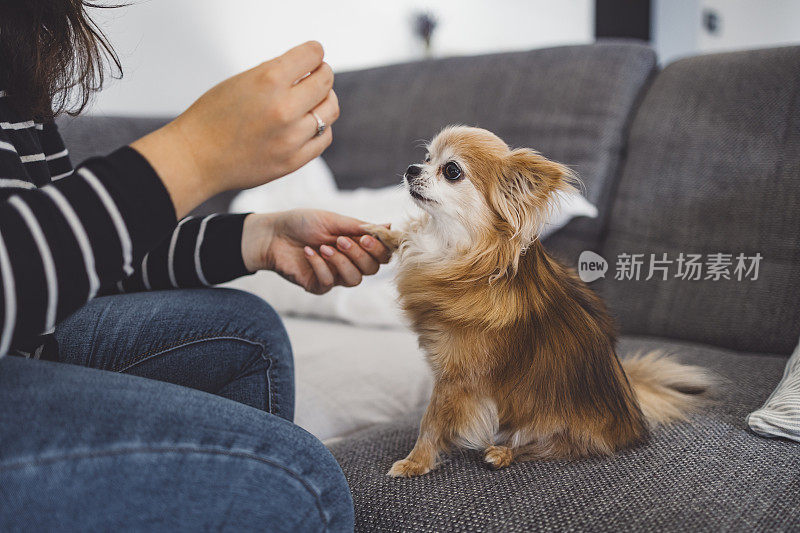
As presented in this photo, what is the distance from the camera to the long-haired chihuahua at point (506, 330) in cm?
93

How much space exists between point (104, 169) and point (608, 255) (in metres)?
1.43

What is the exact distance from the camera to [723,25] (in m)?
4.36

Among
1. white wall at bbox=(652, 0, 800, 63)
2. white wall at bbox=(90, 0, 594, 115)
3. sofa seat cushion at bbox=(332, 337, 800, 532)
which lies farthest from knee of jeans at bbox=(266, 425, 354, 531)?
white wall at bbox=(652, 0, 800, 63)

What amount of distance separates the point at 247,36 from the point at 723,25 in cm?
359

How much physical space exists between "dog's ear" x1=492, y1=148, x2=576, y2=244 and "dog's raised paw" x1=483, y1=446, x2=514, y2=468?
34 cm

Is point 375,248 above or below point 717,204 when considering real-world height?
above

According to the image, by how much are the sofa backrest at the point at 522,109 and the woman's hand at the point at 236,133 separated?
1.21m

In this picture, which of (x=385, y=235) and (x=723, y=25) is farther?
(x=723, y=25)

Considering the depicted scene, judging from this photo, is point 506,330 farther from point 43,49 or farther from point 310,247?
point 43,49

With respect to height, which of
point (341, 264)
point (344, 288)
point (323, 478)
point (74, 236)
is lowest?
point (344, 288)

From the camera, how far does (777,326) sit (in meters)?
1.41

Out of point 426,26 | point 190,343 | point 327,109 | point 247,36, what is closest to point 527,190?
point 327,109

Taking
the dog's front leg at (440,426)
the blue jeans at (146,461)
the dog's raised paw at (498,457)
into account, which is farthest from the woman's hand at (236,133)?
the dog's raised paw at (498,457)

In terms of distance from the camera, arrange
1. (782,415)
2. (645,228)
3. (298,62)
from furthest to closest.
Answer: (645,228) → (782,415) → (298,62)
